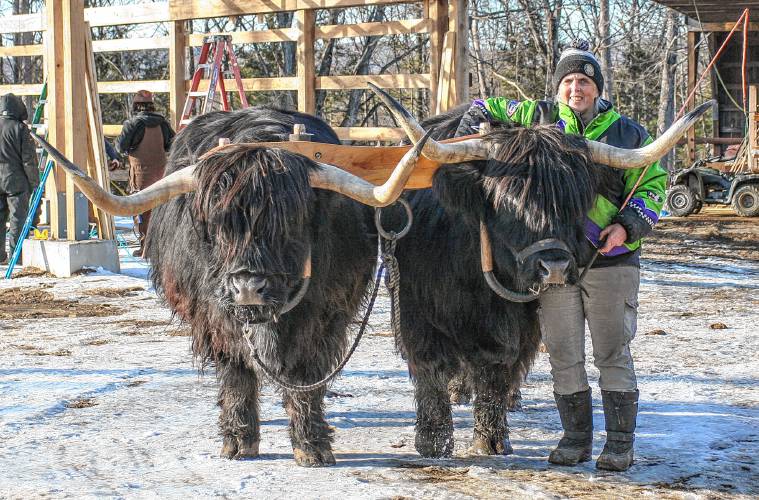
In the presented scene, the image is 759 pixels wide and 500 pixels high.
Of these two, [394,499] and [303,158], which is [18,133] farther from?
[394,499]

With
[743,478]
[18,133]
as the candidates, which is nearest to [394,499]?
[743,478]

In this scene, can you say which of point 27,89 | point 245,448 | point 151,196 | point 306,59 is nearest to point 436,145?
point 151,196

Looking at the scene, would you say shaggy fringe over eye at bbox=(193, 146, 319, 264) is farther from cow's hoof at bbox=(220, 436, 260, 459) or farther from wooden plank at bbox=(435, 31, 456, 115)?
wooden plank at bbox=(435, 31, 456, 115)

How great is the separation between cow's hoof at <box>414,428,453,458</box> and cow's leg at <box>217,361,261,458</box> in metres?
0.71

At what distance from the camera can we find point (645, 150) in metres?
3.99

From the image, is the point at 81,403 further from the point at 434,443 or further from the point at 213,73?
the point at 213,73

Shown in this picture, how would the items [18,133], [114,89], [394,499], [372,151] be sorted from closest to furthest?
[394,499] → [372,151] → [18,133] → [114,89]

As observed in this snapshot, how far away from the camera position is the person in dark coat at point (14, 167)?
11070mm

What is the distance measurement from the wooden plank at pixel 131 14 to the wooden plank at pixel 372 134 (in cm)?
261

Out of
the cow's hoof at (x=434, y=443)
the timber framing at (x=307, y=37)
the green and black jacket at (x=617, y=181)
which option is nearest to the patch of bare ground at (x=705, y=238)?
the timber framing at (x=307, y=37)

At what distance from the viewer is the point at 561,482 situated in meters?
3.91

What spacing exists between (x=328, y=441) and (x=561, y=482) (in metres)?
1.01

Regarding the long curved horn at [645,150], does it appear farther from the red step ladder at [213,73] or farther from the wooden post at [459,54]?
the red step ladder at [213,73]

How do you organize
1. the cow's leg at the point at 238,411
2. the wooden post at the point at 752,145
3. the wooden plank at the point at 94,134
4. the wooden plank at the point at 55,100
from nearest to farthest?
1. the cow's leg at the point at 238,411
2. the wooden plank at the point at 55,100
3. the wooden plank at the point at 94,134
4. the wooden post at the point at 752,145
